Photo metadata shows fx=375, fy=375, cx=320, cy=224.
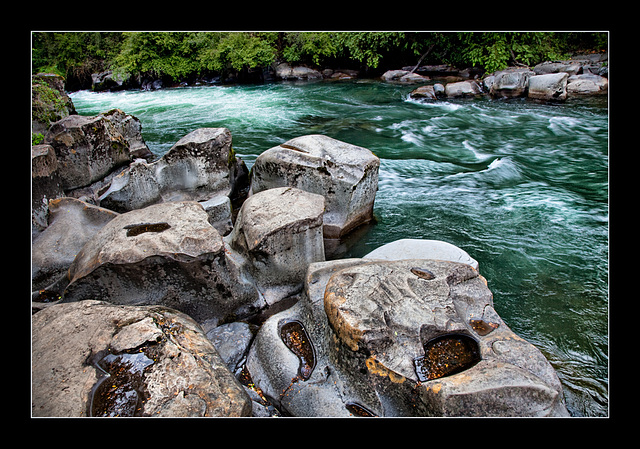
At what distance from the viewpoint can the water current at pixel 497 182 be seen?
3.62 m

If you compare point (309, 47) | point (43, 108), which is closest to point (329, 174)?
point (43, 108)

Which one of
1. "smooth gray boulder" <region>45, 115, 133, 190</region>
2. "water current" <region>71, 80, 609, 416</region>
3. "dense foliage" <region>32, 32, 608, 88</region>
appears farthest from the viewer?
"dense foliage" <region>32, 32, 608, 88</region>

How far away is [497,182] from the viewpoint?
22.2ft

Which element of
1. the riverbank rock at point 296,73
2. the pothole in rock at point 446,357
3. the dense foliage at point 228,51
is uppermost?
the dense foliage at point 228,51

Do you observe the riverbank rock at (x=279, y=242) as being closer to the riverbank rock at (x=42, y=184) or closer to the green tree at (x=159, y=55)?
the riverbank rock at (x=42, y=184)

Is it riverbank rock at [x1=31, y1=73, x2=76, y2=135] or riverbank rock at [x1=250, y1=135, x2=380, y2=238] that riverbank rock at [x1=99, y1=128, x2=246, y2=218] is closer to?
riverbank rock at [x1=250, y1=135, x2=380, y2=238]

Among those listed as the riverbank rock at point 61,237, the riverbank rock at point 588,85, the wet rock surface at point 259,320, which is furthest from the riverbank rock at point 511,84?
the riverbank rock at point 61,237

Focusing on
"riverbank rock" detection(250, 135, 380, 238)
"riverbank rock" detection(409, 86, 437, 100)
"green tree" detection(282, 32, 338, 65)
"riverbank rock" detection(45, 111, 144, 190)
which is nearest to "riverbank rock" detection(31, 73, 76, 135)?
"riverbank rock" detection(45, 111, 144, 190)

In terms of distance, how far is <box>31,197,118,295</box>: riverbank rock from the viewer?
3238 mm

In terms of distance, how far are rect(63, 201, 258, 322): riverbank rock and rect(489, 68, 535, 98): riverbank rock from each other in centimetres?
1272

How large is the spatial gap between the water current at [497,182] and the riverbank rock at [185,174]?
2.00m

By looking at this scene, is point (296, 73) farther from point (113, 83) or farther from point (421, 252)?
point (421, 252)

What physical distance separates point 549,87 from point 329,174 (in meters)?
10.7

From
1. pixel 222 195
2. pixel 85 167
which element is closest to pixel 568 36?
pixel 222 195
